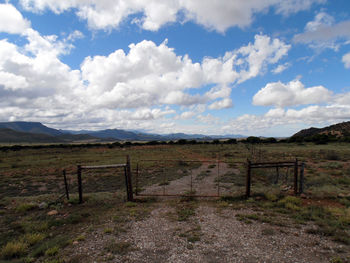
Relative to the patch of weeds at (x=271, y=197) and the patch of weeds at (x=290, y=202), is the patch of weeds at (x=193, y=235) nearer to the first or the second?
the patch of weeds at (x=290, y=202)

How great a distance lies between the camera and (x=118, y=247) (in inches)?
232

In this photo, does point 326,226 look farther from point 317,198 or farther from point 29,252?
point 29,252

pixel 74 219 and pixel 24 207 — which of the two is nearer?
pixel 74 219

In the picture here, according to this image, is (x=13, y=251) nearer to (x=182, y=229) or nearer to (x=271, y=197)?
(x=182, y=229)

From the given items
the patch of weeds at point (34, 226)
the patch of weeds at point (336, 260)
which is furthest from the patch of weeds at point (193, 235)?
the patch of weeds at point (34, 226)

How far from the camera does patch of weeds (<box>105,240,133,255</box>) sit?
572cm

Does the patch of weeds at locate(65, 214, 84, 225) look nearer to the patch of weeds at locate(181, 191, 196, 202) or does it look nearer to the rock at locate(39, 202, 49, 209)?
the rock at locate(39, 202, 49, 209)

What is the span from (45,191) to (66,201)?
19.8 feet

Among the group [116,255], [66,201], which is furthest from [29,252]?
[66,201]

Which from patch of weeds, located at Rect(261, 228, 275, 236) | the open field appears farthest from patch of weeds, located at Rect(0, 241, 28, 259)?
patch of weeds, located at Rect(261, 228, 275, 236)

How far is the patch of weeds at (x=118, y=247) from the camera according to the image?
18.8ft

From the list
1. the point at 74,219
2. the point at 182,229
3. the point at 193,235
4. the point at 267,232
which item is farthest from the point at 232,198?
the point at 74,219

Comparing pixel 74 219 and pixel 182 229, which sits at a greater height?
pixel 182 229

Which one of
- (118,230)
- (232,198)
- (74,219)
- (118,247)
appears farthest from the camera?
(232,198)
